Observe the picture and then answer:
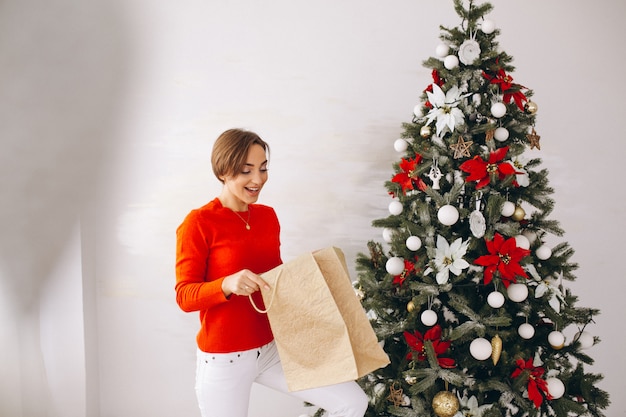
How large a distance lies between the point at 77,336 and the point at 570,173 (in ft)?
9.05

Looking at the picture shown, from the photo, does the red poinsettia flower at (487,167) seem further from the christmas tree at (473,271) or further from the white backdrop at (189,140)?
the white backdrop at (189,140)

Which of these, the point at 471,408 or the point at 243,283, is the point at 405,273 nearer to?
the point at 471,408

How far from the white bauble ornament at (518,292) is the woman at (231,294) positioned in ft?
2.23

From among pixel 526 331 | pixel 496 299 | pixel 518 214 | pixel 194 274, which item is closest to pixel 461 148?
pixel 518 214

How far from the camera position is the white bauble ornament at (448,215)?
1.95 metres

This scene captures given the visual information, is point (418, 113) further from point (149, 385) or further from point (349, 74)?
point (149, 385)

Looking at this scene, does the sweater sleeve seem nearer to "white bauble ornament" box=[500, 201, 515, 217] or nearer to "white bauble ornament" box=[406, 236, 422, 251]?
Result: "white bauble ornament" box=[406, 236, 422, 251]

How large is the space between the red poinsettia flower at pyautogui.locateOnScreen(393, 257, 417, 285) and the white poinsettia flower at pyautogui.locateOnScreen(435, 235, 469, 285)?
0.12m

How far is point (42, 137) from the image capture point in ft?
8.73

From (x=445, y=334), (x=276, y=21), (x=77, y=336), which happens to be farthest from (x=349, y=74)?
(x=77, y=336)

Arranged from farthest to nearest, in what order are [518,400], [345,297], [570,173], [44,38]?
[570,173] < [44,38] < [518,400] < [345,297]

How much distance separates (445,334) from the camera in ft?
6.66

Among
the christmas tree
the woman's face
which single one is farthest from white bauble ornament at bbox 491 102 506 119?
the woman's face

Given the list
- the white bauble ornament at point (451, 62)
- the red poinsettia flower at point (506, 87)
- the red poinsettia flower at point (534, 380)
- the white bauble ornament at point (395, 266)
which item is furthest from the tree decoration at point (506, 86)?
the red poinsettia flower at point (534, 380)
